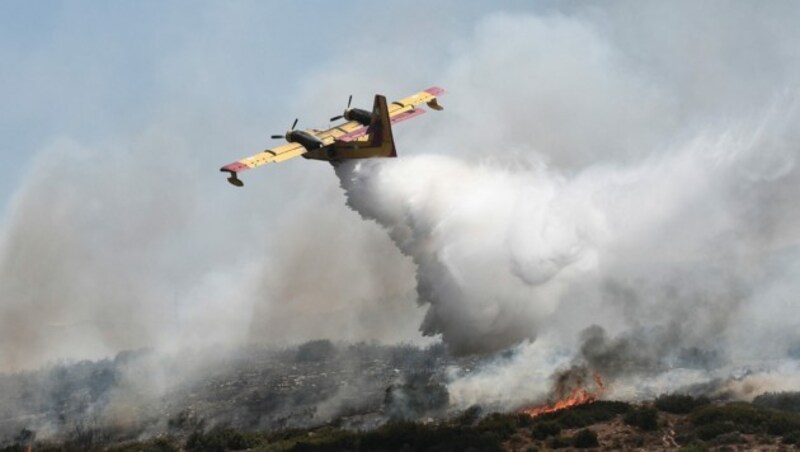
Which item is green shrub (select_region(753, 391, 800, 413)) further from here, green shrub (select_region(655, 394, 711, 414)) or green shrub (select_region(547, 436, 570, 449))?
green shrub (select_region(547, 436, 570, 449))

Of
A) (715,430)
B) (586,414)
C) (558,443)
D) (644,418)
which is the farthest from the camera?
(586,414)

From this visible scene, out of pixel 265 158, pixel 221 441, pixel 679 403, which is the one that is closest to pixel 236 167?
pixel 265 158

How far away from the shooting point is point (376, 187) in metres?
65.4

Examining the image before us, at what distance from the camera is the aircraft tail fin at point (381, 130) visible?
64.9m

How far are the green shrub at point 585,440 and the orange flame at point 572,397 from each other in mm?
8793

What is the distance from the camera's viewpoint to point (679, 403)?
194 ft

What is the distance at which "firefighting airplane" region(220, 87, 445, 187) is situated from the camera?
213 feet

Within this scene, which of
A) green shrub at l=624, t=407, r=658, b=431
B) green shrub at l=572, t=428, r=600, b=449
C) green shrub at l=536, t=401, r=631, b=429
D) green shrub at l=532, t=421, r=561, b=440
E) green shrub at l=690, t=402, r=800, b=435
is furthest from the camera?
green shrub at l=536, t=401, r=631, b=429

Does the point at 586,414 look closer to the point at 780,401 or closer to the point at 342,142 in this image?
the point at 780,401

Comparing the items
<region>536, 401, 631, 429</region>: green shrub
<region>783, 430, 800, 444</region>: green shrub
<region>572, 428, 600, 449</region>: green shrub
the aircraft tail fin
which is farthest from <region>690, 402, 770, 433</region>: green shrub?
the aircraft tail fin

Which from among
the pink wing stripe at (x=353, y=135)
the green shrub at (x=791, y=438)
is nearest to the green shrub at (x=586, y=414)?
the green shrub at (x=791, y=438)

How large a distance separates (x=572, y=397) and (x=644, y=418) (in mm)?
9392

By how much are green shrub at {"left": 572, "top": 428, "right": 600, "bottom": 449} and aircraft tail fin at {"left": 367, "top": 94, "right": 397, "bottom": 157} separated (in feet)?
74.7

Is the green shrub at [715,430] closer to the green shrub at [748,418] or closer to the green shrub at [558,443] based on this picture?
the green shrub at [748,418]
